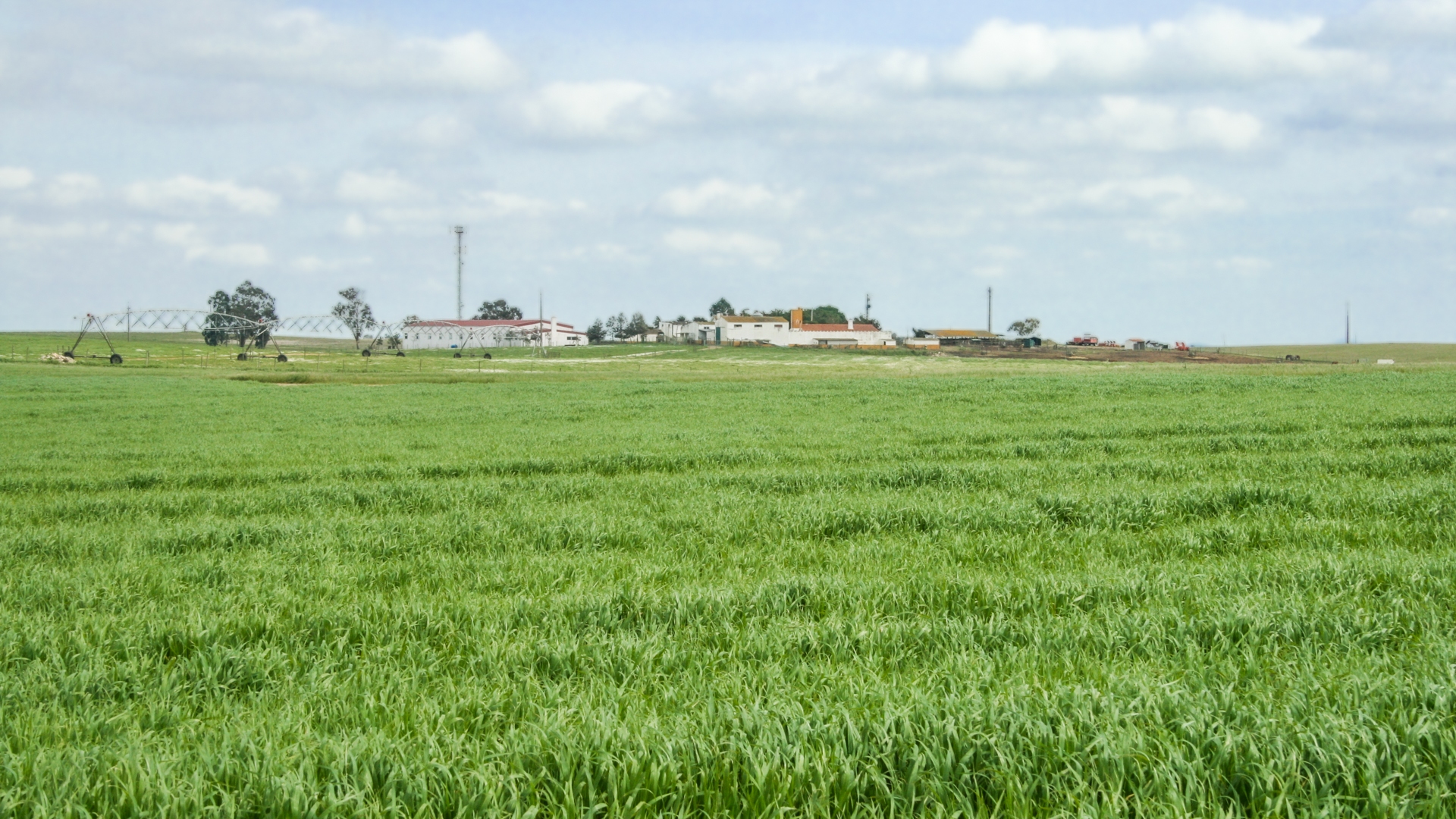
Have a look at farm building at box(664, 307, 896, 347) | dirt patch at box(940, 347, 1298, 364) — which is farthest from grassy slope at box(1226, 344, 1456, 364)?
farm building at box(664, 307, 896, 347)

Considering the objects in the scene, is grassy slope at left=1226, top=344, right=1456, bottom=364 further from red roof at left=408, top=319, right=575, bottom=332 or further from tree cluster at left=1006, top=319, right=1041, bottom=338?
red roof at left=408, top=319, right=575, bottom=332

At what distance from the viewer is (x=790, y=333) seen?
544 ft

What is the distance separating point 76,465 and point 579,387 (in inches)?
1105

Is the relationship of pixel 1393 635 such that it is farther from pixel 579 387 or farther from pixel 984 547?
pixel 579 387

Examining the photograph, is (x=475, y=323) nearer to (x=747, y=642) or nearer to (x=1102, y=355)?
(x=1102, y=355)

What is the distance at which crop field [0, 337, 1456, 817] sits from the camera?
3.24 m

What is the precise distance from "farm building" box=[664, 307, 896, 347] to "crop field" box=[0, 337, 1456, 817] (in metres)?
145

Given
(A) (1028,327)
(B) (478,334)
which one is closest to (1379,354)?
(A) (1028,327)

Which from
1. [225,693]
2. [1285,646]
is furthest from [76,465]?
[1285,646]

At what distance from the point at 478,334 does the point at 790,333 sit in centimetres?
6432

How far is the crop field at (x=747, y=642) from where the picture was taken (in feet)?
10.6

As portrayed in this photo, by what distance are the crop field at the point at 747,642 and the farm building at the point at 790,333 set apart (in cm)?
14502

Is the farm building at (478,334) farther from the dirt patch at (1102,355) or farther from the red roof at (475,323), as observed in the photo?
the dirt patch at (1102,355)

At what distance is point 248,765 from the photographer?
3.37 m
